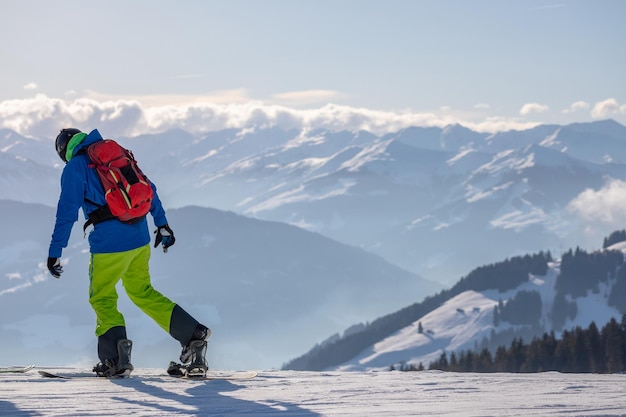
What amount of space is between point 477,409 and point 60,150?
573cm

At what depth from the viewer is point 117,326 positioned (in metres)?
9.90

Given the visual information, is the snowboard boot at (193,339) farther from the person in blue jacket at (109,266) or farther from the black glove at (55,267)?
the black glove at (55,267)

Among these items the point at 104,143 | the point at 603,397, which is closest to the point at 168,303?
the point at 104,143

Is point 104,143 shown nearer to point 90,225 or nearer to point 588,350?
point 90,225

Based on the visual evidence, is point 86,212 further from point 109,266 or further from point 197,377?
point 197,377

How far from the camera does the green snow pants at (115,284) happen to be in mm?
9719

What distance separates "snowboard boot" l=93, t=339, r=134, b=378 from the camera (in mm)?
9836

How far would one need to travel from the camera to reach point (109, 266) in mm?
9719

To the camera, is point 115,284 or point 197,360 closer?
point 115,284

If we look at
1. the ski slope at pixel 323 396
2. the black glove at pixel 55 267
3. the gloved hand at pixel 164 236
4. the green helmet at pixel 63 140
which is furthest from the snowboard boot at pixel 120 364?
the green helmet at pixel 63 140

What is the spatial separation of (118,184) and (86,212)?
22.6 inches

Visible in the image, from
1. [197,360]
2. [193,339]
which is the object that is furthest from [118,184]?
[197,360]

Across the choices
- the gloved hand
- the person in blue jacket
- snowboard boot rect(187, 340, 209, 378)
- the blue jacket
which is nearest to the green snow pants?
the person in blue jacket

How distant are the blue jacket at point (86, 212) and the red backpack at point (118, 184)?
0.08 meters
